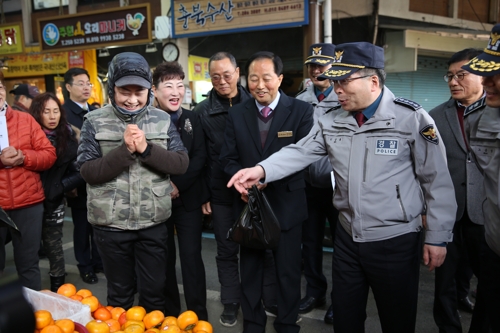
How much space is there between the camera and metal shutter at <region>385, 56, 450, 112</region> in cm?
867

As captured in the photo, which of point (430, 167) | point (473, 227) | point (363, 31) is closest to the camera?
point (430, 167)

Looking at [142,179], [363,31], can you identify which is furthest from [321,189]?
[363,31]

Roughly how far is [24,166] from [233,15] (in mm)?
5297

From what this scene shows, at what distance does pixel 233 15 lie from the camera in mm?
7523

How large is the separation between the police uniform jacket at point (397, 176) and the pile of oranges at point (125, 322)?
1016 millimetres

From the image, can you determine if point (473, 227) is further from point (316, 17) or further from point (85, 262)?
point (316, 17)

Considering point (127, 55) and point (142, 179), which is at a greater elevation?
point (127, 55)

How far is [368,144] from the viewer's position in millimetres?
2221

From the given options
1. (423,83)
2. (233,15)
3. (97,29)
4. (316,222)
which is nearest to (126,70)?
(316,222)

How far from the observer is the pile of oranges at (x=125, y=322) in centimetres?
195

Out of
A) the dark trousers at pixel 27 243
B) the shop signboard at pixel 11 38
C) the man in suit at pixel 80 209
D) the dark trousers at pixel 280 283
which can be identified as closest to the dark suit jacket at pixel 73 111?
the man in suit at pixel 80 209

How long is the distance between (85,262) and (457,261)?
3.65 meters

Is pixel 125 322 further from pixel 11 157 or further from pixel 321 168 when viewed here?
pixel 321 168

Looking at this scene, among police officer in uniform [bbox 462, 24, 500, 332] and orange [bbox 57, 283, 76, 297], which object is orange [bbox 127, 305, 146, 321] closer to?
orange [bbox 57, 283, 76, 297]
